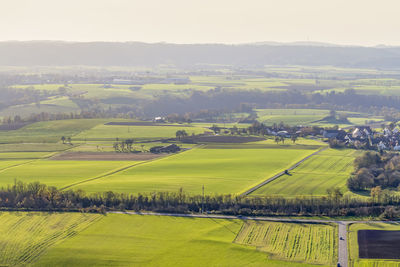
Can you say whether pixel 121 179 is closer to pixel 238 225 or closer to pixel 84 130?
pixel 238 225

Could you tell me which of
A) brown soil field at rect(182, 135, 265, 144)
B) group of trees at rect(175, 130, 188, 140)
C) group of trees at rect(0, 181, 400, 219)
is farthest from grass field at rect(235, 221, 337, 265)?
group of trees at rect(175, 130, 188, 140)

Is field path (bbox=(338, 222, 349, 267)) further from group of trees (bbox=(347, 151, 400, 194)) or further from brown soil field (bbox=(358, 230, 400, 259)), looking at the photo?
group of trees (bbox=(347, 151, 400, 194))

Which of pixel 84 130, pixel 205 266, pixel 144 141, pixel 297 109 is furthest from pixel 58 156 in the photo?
pixel 297 109

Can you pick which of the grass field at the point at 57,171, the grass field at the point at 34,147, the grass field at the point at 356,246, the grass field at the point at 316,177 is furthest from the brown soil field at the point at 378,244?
the grass field at the point at 34,147

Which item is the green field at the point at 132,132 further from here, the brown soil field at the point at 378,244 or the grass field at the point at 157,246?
the brown soil field at the point at 378,244

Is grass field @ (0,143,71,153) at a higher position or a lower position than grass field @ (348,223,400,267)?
higher
